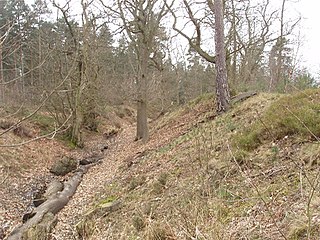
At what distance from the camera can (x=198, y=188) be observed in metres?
5.20

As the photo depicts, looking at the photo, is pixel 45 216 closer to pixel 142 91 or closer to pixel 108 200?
pixel 108 200

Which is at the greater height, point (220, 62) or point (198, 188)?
point (220, 62)

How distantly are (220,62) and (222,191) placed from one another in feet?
24.5

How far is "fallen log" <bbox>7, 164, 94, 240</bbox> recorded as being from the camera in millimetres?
6680

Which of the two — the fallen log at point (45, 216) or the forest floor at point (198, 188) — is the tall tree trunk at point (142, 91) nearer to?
the forest floor at point (198, 188)

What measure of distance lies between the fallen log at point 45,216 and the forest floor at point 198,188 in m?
0.24

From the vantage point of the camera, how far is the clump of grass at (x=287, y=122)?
21.5ft

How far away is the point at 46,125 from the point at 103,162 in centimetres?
629

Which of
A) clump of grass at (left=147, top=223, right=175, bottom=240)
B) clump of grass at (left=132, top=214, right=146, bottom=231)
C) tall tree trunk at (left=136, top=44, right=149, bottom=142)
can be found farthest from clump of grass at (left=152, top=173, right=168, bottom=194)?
tall tree trunk at (left=136, top=44, right=149, bottom=142)

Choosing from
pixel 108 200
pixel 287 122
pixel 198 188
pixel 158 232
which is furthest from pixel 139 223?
pixel 287 122

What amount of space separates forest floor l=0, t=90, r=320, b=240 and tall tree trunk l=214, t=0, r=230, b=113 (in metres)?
0.52

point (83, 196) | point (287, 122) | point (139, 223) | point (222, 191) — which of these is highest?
point (287, 122)

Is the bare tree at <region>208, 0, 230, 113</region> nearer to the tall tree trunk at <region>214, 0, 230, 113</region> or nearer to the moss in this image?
the tall tree trunk at <region>214, 0, 230, 113</region>

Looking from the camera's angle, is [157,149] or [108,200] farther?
[157,149]
